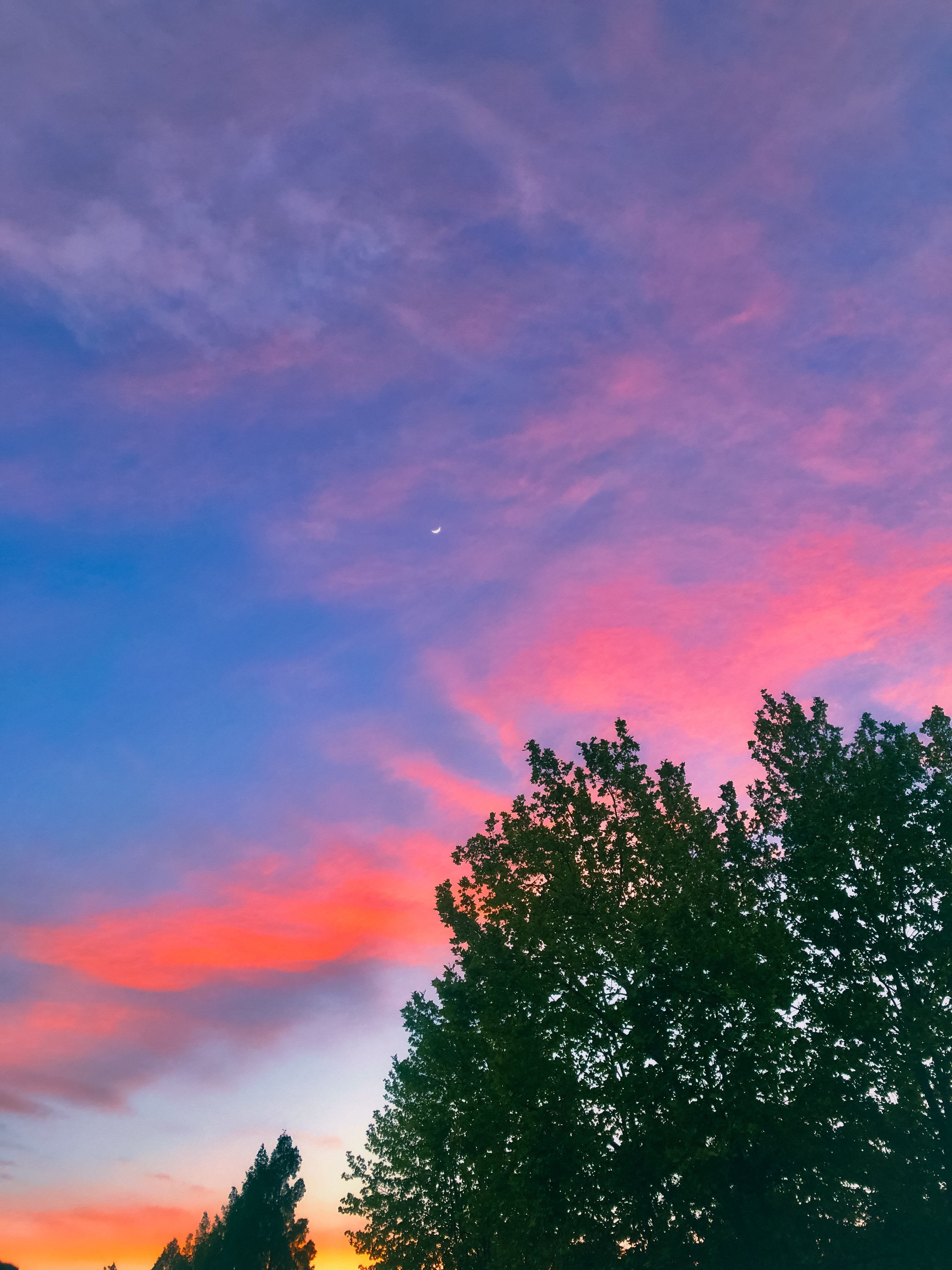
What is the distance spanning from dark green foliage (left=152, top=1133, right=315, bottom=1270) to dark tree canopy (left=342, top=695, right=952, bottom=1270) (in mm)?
58707

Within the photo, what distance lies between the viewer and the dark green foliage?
231ft

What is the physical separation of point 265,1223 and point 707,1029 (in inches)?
3138

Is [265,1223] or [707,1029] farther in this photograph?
[265,1223]

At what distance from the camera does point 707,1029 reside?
20469 millimetres

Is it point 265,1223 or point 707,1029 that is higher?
point 707,1029

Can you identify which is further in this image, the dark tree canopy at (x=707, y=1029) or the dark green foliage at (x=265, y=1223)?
the dark green foliage at (x=265, y=1223)

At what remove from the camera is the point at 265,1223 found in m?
72.7

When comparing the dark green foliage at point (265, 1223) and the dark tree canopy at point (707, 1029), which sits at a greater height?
the dark tree canopy at point (707, 1029)

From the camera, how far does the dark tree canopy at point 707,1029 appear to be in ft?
67.2

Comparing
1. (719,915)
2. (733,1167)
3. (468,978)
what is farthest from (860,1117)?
(468,978)

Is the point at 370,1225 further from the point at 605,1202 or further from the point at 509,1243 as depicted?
the point at 605,1202

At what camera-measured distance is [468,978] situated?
3033 centimetres

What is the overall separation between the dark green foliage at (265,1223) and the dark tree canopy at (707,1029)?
193 ft

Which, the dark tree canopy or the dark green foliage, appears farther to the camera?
the dark green foliage
